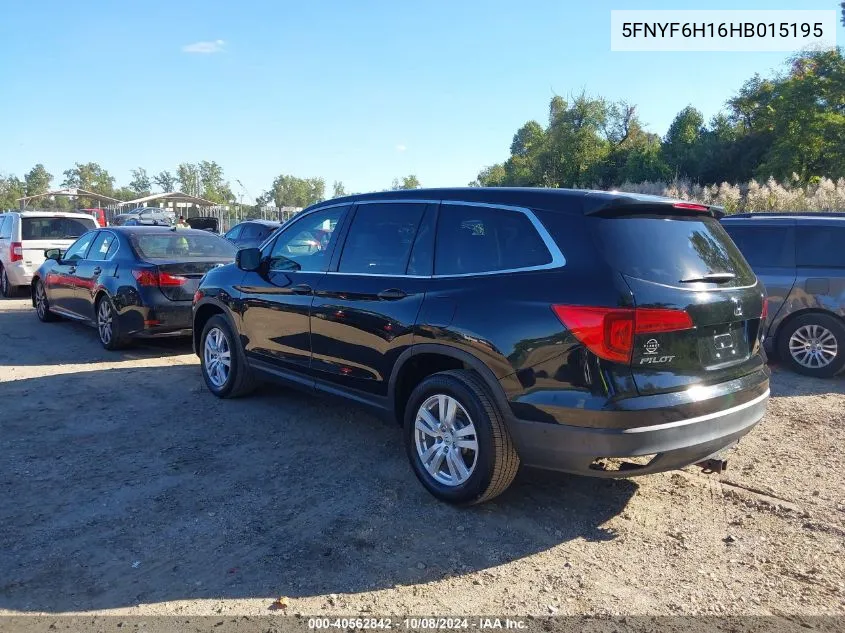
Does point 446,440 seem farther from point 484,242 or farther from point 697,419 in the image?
point 697,419

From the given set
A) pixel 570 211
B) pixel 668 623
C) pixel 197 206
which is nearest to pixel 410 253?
pixel 570 211

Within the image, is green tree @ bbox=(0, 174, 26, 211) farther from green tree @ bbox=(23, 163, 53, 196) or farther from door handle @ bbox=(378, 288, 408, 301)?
door handle @ bbox=(378, 288, 408, 301)

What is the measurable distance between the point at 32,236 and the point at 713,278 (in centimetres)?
1290

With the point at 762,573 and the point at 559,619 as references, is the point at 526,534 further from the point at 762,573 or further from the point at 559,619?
the point at 762,573

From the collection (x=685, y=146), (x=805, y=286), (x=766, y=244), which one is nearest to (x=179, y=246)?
(x=766, y=244)

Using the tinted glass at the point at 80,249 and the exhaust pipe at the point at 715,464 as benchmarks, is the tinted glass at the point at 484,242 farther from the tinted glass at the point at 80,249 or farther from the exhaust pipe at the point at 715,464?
the tinted glass at the point at 80,249

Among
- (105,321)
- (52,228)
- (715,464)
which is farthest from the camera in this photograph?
(52,228)

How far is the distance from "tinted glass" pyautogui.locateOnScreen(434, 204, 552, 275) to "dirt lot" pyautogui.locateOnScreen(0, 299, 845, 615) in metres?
1.44

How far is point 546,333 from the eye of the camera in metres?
3.25

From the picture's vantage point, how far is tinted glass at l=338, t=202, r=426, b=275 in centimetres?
426

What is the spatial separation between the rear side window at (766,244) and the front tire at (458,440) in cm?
519

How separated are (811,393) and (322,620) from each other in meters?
5.66

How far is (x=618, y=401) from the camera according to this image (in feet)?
10.2

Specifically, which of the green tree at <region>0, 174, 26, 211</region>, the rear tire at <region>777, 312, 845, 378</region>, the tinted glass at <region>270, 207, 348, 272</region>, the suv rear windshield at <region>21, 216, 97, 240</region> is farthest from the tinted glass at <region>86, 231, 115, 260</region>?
the green tree at <region>0, 174, 26, 211</region>
